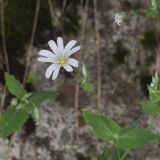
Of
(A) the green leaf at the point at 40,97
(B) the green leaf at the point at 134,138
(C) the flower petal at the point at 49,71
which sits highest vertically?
(C) the flower petal at the point at 49,71

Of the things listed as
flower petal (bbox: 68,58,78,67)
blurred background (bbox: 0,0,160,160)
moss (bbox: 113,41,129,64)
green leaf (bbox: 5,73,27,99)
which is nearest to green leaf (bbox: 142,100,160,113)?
flower petal (bbox: 68,58,78,67)

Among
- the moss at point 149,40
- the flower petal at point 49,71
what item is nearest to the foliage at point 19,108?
the flower petal at point 49,71

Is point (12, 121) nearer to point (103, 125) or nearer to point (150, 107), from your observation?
point (103, 125)

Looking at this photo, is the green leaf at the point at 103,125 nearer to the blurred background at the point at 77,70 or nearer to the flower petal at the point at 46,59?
the flower petal at the point at 46,59

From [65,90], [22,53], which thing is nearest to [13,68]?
[22,53]

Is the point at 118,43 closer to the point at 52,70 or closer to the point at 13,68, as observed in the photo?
the point at 13,68

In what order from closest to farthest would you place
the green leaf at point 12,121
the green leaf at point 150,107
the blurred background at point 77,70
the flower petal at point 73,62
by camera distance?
1. the green leaf at point 150,107
2. the flower petal at point 73,62
3. the green leaf at point 12,121
4. the blurred background at point 77,70

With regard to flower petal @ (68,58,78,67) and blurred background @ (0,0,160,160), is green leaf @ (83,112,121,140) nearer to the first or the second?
flower petal @ (68,58,78,67)

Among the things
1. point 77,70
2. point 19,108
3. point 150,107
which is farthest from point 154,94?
point 77,70
